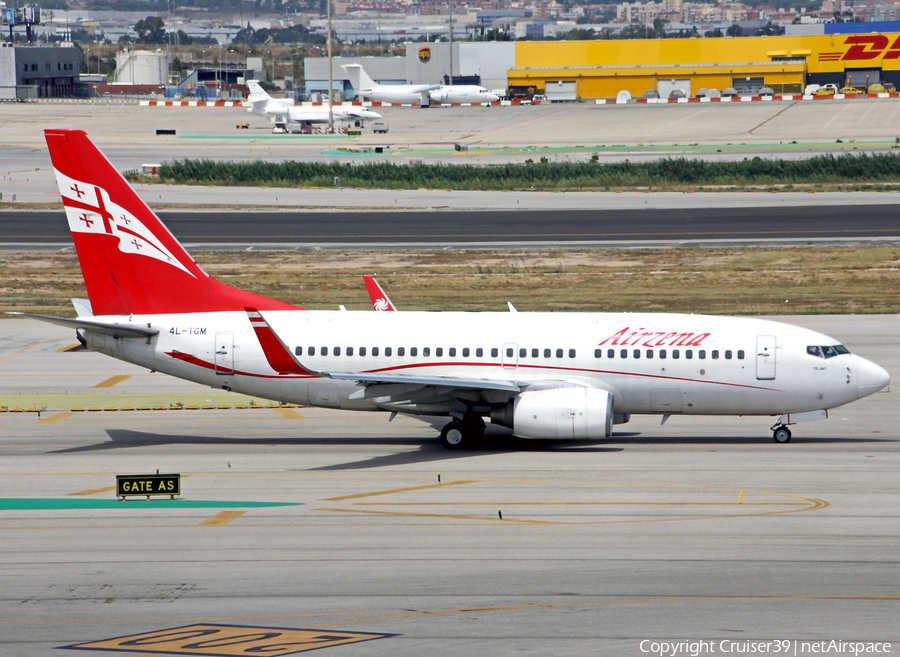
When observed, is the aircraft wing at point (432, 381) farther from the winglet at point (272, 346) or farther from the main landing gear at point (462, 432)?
the main landing gear at point (462, 432)

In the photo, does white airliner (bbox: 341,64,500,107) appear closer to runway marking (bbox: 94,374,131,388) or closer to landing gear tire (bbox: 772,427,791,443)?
runway marking (bbox: 94,374,131,388)

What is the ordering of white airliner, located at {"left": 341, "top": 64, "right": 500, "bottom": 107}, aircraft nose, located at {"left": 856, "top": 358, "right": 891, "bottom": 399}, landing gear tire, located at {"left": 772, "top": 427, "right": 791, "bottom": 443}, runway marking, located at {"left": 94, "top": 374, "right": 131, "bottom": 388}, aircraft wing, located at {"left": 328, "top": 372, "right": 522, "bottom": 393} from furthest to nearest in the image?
white airliner, located at {"left": 341, "top": 64, "right": 500, "bottom": 107}, runway marking, located at {"left": 94, "top": 374, "right": 131, "bottom": 388}, landing gear tire, located at {"left": 772, "top": 427, "right": 791, "bottom": 443}, aircraft nose, located at {"left": 856, "top": 358, "right": 891, "bottom": 399}, aircraft wing, located at {"left": 328, "top": 372, "right": 522, "bottom": 393}

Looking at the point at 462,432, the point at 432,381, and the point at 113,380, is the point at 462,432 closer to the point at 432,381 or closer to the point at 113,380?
the point at 432,381

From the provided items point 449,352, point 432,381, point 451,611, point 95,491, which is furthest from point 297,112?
point 451,611

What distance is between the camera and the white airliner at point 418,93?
174 m

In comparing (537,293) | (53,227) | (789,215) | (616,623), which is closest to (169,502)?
(616,623)

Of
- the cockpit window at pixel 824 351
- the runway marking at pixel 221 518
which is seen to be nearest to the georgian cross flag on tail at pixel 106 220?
the runway marking at pixel 221 518

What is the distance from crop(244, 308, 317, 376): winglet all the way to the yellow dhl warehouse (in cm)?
16717

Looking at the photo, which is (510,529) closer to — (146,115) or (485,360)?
(485,360)

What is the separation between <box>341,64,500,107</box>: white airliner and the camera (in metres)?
174

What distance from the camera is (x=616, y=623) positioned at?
17.2 metres

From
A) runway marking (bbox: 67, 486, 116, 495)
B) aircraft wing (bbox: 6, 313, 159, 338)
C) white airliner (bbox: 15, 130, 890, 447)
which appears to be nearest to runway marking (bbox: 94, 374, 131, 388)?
white airliner (bbox: 15, 130, 890, 447)

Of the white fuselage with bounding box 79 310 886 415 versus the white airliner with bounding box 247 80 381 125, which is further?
the white airliner with bounding box 247 80 381 125

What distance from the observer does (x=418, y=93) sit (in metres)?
180
